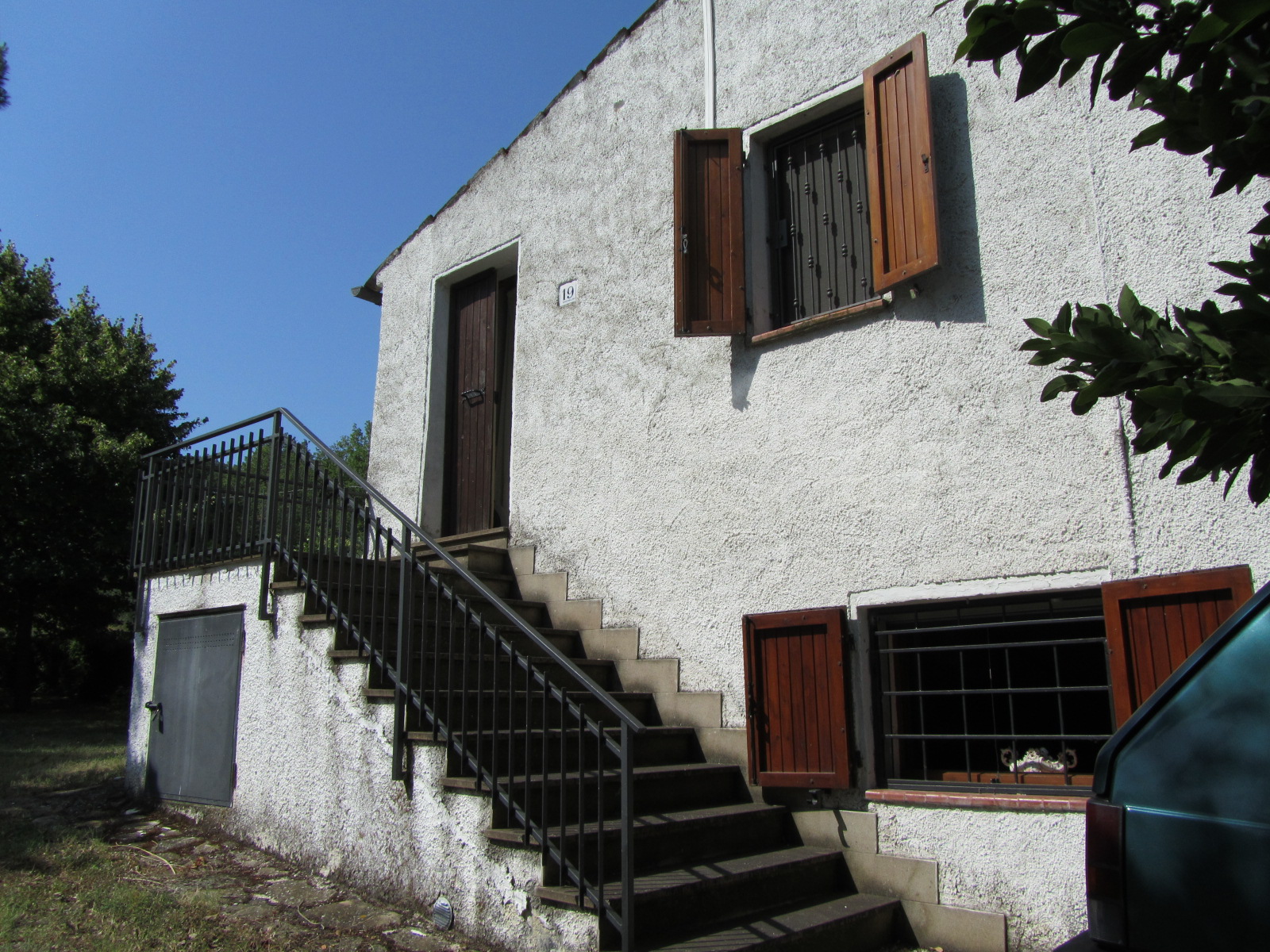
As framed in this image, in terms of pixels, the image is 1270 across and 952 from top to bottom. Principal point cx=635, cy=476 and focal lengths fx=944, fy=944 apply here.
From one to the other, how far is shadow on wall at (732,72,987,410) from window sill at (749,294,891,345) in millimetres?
46

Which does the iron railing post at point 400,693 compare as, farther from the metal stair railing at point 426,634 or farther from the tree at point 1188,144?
the tree at point 1188,144

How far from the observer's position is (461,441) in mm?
7711

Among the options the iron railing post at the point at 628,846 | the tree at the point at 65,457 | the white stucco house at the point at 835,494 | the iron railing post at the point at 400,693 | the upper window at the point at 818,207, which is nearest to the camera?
the iron railing post at the point at 628,846

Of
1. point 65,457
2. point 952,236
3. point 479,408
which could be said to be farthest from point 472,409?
point 65,457

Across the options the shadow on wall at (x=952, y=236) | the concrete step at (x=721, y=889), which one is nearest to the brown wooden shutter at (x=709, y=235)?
the shadow on wall at (x=952, y=236)

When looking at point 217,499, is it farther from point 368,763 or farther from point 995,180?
point 995,180

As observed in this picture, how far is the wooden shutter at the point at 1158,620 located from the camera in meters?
3.77

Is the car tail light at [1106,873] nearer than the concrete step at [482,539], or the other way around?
the car tail light at [1106,873]

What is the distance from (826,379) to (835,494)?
0.66 meters

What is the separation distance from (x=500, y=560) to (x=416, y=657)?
1.71 metres

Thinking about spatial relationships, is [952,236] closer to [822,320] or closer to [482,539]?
[822,320]

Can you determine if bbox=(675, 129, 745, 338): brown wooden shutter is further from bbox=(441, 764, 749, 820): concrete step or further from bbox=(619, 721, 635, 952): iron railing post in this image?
bbox=(619, 721, 635, 952): iron railing post

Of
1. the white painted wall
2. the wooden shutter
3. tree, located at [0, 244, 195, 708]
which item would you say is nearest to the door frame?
the white painted wall

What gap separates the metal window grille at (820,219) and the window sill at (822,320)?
0.22 m
